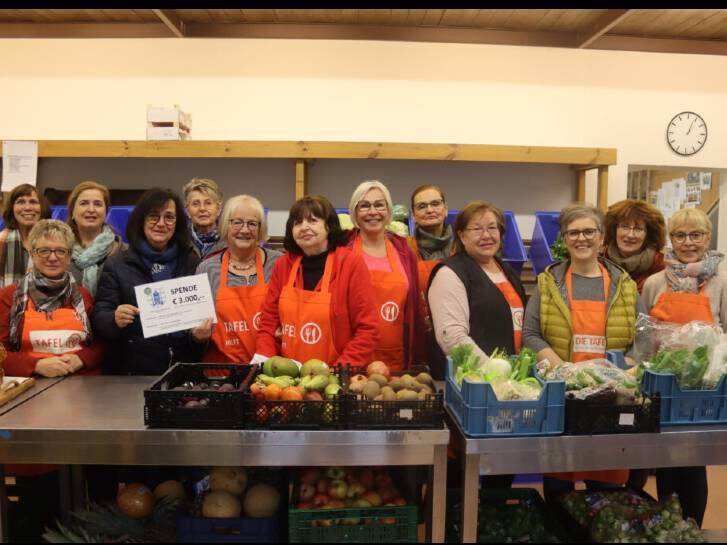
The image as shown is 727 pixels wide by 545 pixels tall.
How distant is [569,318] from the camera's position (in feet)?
7.67

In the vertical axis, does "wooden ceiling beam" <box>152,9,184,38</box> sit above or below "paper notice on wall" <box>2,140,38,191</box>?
above

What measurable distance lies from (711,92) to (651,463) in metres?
4.21

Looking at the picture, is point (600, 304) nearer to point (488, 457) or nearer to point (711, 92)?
point (488, 457)

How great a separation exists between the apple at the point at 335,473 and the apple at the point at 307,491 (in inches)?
2.7

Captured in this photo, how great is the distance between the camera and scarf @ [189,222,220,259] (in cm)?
291

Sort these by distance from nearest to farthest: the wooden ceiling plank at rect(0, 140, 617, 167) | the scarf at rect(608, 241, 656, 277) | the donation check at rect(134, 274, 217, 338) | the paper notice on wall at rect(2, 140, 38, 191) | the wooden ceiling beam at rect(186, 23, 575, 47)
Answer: the donation check at rect(134, 274, 217, 338) < the scarf at rect(608, 241, 656, 277) < the paper notice on wall at rect(2, 140, 38, 191) < the wooden ceiling plank at rect(0, 140, 617, 167) < the wooden ceiling beam at rect(186, 23, 575, 47)

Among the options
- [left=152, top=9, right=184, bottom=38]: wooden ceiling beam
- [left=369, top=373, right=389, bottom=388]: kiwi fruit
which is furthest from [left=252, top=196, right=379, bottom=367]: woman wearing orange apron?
[left=152, top=9, right=184, bottom=38]: wooden ceiling beam

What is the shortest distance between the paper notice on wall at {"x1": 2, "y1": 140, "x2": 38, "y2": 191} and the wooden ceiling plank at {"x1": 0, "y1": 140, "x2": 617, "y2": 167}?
0.63 ft

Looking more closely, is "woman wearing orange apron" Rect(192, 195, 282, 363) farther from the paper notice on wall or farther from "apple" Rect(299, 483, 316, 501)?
the paper notice on wall

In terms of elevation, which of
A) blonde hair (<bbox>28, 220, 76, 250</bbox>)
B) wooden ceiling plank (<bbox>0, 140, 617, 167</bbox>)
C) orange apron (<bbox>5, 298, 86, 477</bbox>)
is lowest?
orange apron (<bbox>5, 298, 86, 477</bbox>)

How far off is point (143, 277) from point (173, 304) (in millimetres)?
449

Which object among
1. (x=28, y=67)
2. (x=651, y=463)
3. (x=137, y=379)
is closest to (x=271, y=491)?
(x=137, y=379)

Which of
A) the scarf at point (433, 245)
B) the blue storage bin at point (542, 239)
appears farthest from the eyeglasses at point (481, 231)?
the blue storage bin at point (542, 239)

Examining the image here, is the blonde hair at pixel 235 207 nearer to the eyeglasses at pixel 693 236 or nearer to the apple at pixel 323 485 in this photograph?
the apple at pixel 323 485
